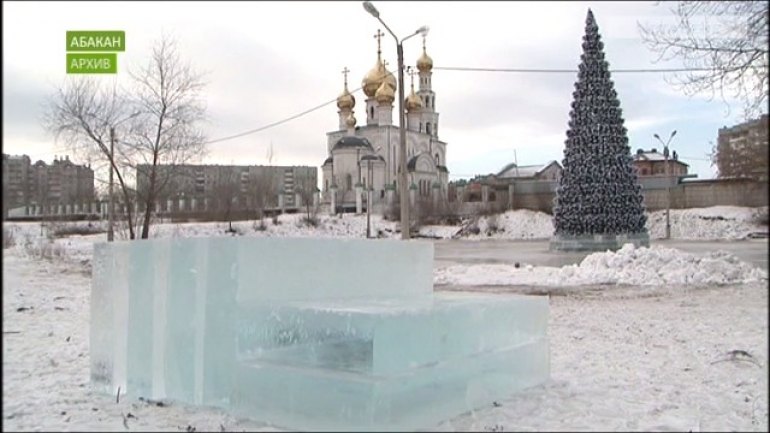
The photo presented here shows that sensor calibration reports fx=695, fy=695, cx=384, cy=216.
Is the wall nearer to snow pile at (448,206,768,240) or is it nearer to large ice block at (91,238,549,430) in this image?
snow pile at (448,206,768,240)

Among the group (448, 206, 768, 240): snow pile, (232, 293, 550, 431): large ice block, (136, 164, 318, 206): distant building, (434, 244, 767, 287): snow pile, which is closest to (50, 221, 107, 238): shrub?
(136, 164, 318, 206): distant building

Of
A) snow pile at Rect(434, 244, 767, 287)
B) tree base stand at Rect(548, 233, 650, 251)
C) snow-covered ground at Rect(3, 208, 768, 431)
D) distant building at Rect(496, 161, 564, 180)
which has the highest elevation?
distant building at Rect(496, 161, 564, 180)

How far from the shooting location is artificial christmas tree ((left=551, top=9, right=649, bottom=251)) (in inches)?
892

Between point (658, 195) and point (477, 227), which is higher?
point (658, 195)

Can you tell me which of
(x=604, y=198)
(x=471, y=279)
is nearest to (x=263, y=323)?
(x=471, y=279)

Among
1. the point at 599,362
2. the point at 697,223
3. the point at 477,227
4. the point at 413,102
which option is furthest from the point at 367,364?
the point at 413,102

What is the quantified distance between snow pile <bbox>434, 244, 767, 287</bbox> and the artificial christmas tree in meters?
6.93

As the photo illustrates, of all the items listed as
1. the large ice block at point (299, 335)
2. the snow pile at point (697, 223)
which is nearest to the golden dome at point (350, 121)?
Answer: the snow pile at point (697, 223)

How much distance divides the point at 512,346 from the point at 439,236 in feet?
140

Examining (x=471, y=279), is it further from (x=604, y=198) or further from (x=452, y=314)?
(x=452, y=314)

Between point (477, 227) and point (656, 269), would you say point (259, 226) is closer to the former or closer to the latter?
point (656, 269)

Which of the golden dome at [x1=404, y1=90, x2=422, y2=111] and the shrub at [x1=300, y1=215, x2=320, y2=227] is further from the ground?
the golden dome at [x1=404, y1=90, x2=422, y2=111]

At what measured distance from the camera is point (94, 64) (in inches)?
244

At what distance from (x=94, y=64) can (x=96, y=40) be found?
527 millimetres
